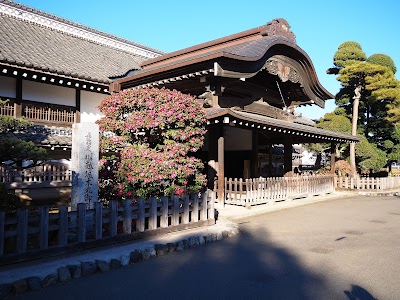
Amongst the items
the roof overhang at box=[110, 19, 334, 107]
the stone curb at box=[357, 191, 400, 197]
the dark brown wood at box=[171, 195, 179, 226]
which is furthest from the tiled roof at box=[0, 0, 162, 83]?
the stone curb at box=[357, 191, 400, 197]

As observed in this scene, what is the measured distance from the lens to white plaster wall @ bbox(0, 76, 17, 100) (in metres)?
11.0

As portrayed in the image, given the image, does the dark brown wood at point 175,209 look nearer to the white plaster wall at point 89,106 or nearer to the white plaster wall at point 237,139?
the white plaster wall at point 89,106

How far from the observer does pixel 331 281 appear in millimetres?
4836

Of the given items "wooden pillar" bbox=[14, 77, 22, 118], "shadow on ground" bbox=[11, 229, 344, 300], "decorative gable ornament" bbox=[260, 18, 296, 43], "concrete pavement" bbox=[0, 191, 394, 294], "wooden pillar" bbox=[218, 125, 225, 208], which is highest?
"decorative gable ornament" bbox=[260, 18, 296, 43]

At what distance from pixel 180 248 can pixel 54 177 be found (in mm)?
7883

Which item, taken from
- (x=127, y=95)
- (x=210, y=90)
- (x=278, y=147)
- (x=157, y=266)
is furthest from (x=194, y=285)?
(x=278, y=147)

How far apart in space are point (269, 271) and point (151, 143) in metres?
5.04

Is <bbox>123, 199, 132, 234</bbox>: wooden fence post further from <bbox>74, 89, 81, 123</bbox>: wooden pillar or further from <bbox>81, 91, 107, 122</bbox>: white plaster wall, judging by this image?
<bbox>81, 91, 107, 122</bbox>: white plaster wall

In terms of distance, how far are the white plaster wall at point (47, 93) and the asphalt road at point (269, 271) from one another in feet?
28.0

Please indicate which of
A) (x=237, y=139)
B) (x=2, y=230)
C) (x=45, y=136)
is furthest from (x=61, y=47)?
(x=2, y=230)

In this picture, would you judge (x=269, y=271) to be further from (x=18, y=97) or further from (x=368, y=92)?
(x=368, y=92)

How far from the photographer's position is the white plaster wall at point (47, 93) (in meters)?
11.6

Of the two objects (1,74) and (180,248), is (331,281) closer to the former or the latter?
(180,248)

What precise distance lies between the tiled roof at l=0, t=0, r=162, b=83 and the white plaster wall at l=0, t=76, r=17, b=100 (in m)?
0.82
